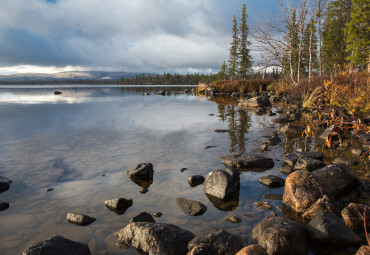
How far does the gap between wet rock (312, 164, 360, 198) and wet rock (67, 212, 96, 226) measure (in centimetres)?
420

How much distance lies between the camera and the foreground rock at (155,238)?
3.47 m

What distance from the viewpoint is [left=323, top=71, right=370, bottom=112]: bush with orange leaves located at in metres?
9.87

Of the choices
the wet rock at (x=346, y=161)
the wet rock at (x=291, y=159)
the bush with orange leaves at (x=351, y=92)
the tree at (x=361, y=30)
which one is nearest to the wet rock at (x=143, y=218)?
the wet rock at (x=291, y=159)

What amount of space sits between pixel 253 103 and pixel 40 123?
16485 mm

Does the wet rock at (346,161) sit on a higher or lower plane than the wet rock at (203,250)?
higher

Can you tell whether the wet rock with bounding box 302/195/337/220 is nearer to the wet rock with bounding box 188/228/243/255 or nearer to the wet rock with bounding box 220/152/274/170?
the wet rock with bounding box 188/228/243/255

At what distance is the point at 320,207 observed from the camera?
4.20m

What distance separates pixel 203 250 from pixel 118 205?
1991mm

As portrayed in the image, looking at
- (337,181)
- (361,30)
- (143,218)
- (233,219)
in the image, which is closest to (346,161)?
(337,181)

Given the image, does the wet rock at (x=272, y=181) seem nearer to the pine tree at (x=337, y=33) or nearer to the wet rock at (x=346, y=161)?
the wet rock at (x=346, y=161)

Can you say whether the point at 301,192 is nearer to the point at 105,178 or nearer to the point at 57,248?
the point at 57,248

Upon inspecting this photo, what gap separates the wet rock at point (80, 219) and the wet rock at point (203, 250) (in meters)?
1.86

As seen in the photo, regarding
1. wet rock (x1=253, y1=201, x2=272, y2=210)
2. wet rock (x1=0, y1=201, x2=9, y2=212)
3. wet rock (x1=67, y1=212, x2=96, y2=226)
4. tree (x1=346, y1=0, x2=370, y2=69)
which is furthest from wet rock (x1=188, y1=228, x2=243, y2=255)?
tree (x1=346, y1=0, x2=370, y2=69)

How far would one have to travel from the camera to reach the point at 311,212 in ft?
13.9
